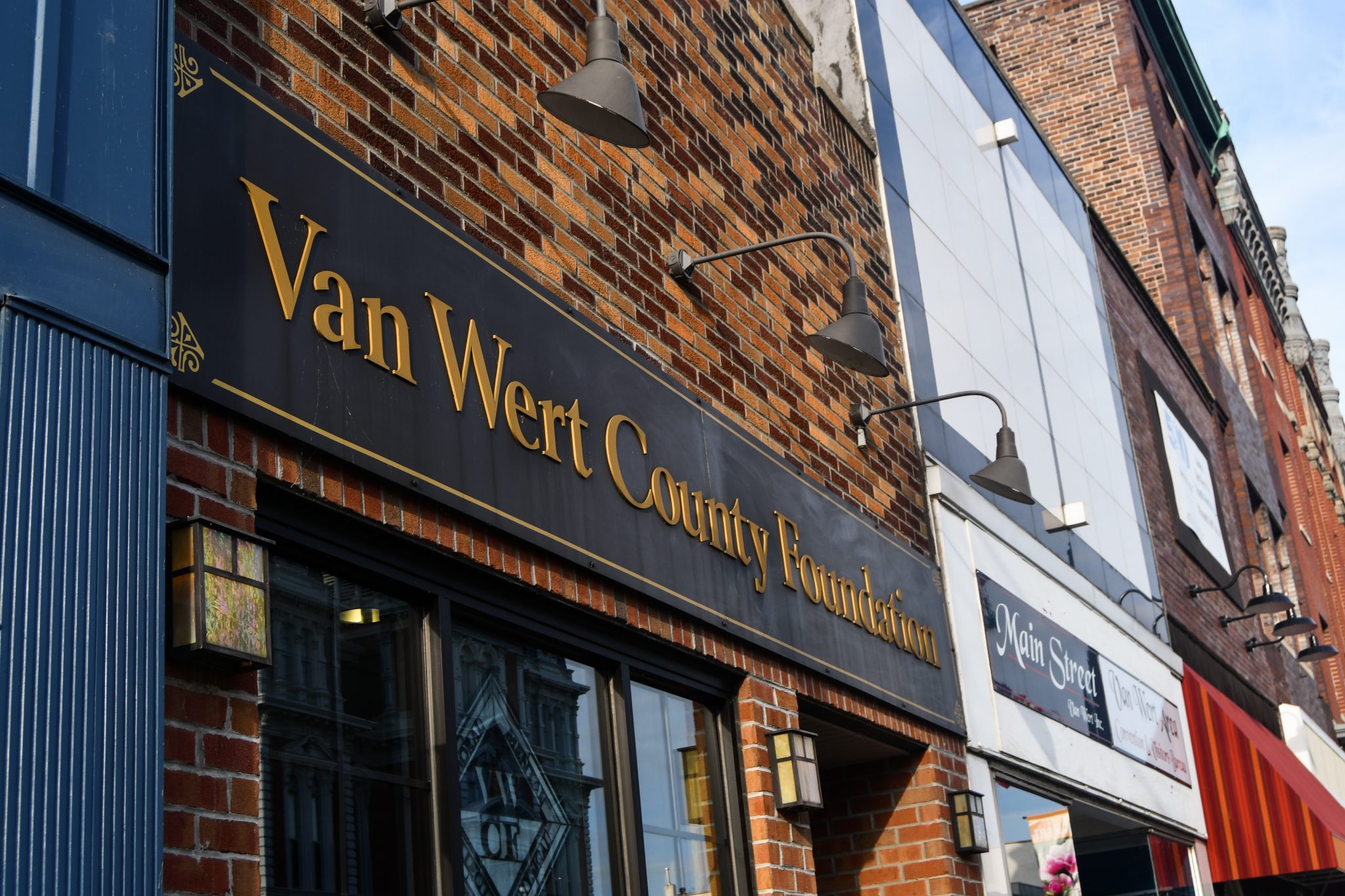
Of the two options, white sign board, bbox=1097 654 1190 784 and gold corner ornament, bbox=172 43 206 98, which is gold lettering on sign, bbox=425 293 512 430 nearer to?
gold corner ornament, bbox=172 43 206 98

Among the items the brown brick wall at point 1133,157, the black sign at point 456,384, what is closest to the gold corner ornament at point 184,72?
the black sign at point 456,384

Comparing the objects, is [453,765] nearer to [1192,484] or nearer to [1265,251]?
[1192,484]

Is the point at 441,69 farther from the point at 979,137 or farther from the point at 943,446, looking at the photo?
the point at 979,137

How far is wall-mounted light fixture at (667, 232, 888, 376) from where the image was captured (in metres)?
6.15

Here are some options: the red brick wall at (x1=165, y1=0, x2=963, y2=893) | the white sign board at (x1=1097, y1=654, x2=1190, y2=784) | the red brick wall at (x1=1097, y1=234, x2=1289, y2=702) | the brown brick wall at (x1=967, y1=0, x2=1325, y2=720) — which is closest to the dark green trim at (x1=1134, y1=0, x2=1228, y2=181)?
the brown brick wall at (x1=967, y1=0, x2=1325, y2=720)

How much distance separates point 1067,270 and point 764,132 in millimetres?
7021

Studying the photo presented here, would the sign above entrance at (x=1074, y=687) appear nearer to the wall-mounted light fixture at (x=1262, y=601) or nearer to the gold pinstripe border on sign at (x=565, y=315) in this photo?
the gold pinstripe border on sign at (x=565, y=315)

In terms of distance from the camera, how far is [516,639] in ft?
15.6

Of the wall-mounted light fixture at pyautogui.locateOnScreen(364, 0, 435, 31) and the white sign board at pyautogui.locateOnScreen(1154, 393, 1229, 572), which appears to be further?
the white sign board at pyautogui.locateOnScreen(1154, 393, 1229, 572)

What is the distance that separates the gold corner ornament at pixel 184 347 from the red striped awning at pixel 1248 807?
11.5 m

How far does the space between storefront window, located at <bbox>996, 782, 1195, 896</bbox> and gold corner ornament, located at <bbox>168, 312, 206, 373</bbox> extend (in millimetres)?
6146

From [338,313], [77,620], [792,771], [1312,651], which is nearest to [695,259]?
[792,771]

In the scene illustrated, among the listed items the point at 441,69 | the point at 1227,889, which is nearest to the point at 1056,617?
the point at 1227,889

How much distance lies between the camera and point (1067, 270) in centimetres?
1379
